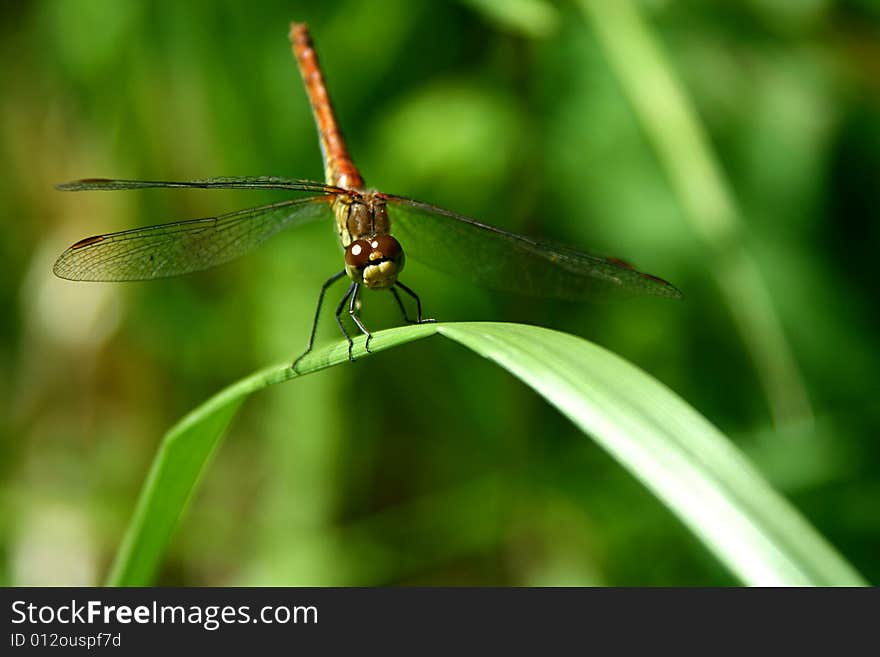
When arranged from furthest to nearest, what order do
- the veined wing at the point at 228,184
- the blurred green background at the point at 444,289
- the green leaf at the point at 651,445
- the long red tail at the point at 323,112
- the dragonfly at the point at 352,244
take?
the blurred green background at the point at 444,289, the long red tail at the point at 323,112, the dragonfly at the point at 352,244, the veined wing at the point at 228,184, the green leaf at the point at 651,445

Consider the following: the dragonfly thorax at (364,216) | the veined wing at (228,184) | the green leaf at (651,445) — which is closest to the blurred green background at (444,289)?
the dragonfly thorax at (364,216)

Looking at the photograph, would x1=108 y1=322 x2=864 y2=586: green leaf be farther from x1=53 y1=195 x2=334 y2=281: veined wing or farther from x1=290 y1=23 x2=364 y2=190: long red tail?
x1=290 y1=23 x2=364 y2=190: long red tail

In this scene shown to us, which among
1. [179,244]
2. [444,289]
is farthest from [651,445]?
[444,289]

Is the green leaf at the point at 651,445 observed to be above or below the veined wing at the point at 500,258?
below

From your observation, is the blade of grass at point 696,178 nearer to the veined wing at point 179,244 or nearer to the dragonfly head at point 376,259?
the dragonfly head at point 376,259

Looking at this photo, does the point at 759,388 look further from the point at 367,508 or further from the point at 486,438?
the point at 367,508

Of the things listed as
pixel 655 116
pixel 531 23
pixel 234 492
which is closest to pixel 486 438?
pixel 234 492
